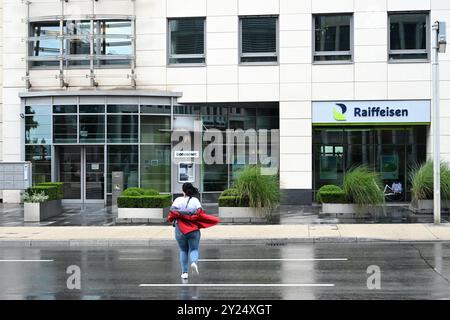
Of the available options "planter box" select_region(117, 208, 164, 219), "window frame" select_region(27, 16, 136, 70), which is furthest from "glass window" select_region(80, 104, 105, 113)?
"planter box" select_region(117, 208, 164, 219)

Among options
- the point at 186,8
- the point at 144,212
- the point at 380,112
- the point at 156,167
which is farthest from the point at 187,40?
the point at 144,212

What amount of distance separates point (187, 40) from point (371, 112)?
8398mm

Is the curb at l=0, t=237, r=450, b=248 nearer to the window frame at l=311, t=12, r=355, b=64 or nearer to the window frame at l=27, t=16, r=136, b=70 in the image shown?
the window frame at l=311, t=12, r=355, b=64

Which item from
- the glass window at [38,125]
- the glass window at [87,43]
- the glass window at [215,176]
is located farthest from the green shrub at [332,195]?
the glass window at [38,125]

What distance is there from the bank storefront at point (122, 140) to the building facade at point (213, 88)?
0.15 feet

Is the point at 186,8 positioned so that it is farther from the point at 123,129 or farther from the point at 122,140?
the point at 122,140

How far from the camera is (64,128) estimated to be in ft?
85.1

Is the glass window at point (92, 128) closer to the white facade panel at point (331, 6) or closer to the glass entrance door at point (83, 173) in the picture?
the glass entrance door at point (83, 173)

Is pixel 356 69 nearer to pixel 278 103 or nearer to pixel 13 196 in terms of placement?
pixel 278 103

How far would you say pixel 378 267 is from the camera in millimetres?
11414

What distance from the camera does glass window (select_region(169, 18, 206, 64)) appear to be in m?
25.8

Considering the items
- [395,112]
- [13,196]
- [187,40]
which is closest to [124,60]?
[187,40]

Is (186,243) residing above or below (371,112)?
below

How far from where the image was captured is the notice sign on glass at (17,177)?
71.6 ft
